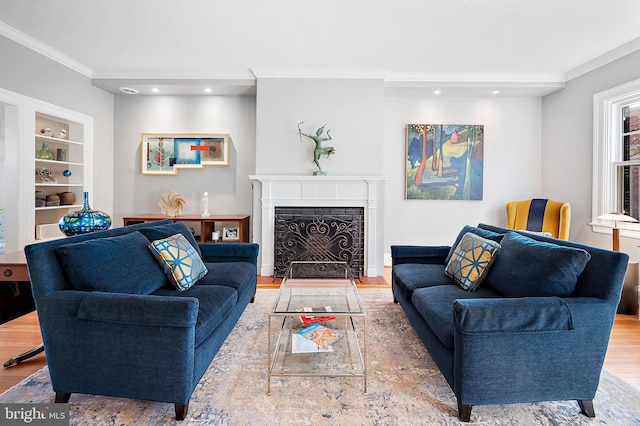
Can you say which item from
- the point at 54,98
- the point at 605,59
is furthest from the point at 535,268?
the point at 54,98

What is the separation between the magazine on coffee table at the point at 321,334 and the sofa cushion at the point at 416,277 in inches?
26.1

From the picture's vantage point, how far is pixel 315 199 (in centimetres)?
405

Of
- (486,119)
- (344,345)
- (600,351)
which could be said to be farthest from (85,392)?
(486,119)

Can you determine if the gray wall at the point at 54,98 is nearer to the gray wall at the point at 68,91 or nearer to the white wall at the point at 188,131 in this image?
the gray wall at the point at 68,91

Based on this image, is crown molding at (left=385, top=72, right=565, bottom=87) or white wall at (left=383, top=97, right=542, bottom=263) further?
white wall at (left=383, top=97, right=542, bottom=263)

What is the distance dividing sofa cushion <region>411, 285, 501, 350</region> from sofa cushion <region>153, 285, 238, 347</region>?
1.22 meters

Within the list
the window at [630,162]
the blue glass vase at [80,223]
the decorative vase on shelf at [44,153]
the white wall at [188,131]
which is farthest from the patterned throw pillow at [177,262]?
the window at [630,162]

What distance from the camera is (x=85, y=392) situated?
1.48 m

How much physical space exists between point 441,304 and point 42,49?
476 cm

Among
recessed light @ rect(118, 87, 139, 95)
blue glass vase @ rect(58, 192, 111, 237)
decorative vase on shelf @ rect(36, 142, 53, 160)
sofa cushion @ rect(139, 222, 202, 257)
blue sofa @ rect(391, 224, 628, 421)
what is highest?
recessed light @ rect(118, 87, 139, 95)

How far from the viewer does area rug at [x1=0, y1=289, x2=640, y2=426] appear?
148cm

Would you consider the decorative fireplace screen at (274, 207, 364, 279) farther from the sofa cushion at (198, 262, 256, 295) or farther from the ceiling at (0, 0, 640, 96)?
the ceiling at (0, 0, 640, 96)

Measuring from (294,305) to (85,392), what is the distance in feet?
3.86

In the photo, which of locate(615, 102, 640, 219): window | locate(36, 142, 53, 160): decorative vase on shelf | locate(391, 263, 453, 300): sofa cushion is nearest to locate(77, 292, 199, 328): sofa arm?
locate(391, 263, 453, 300): sofa cushion
